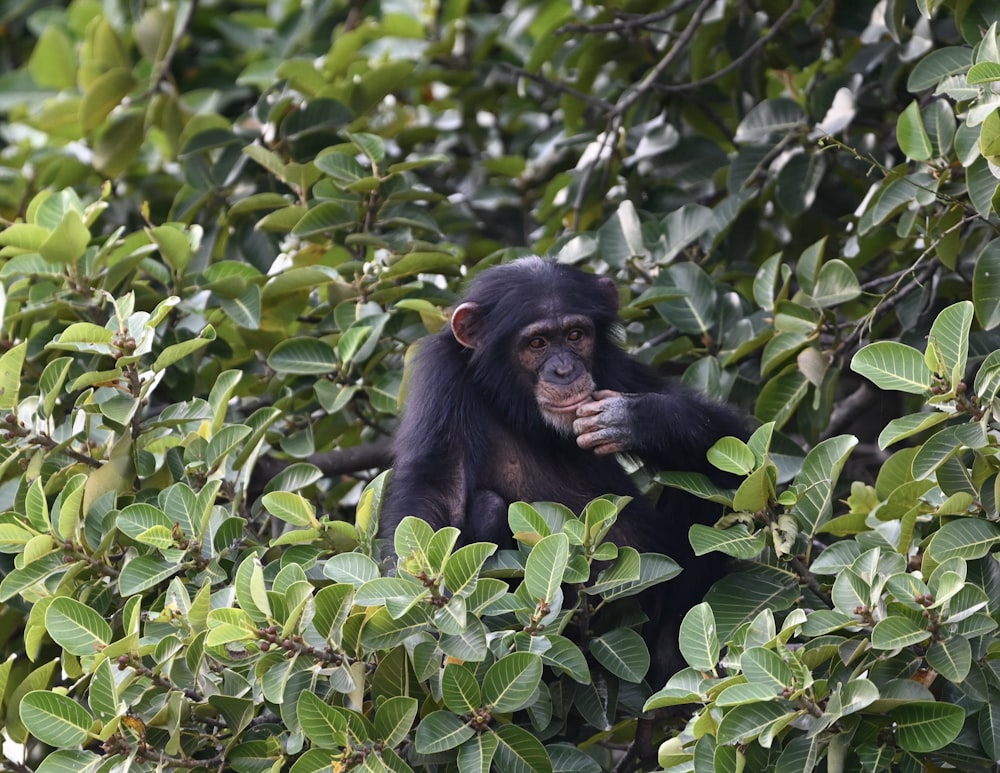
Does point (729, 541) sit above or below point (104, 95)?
below

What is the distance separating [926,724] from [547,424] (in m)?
1.81

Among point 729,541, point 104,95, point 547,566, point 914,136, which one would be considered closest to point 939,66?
point 914,136

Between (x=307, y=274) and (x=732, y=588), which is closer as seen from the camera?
(x=732, y=588)

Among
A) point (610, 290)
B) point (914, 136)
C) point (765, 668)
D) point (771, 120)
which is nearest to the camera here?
point (765, 668)

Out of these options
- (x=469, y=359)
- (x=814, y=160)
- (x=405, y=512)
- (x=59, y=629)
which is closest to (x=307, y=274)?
(x=469, y=359)

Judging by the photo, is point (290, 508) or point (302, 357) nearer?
point (290, 508)

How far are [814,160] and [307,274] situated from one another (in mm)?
2000

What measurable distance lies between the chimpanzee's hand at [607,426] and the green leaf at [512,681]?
1.19 meters

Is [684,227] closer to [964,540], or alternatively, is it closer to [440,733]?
[964,540]

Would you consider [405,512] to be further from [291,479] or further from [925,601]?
[925,601]

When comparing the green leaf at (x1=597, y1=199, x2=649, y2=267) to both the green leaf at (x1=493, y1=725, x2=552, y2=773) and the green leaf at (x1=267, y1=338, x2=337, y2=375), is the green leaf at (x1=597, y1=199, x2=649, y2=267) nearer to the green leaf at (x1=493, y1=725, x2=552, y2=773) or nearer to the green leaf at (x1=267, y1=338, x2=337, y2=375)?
the green leaf at (x1=267, y1=338, x2=337, y2=375)

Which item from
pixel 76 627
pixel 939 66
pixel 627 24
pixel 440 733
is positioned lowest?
pixel 440 733

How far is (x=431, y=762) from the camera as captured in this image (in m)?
3.11

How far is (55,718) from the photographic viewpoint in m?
3.17
